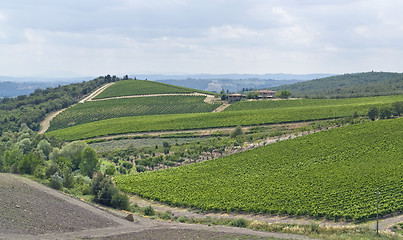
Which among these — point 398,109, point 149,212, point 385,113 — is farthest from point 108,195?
point 398,109

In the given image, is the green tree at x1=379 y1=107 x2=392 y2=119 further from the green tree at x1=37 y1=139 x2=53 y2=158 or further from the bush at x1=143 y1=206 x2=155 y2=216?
the green tree at x1=37 y1=139 x2=53 y2=158

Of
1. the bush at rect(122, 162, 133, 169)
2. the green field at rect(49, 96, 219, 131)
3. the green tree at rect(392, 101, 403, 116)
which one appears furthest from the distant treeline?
the green tree at rect(392, 101, 403, 116)

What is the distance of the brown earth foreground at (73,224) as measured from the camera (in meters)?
33.2

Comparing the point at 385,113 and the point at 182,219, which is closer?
the point at 182,219

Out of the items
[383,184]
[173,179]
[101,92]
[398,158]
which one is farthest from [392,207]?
[101,92]

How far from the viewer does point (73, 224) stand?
35.8 metres

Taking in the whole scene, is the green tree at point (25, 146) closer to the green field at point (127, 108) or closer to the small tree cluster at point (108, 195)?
the green field at point (127, 108)

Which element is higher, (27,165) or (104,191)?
(27,165)

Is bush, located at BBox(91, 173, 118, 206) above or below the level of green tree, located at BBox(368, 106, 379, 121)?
below

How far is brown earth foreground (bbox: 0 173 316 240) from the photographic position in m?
33.2

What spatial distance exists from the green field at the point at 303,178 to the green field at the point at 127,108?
3087 inches

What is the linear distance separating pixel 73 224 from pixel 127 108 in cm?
12730

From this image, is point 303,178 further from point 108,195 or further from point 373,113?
point 373,113

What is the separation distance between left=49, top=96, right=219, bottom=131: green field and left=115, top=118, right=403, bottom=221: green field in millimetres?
78412
